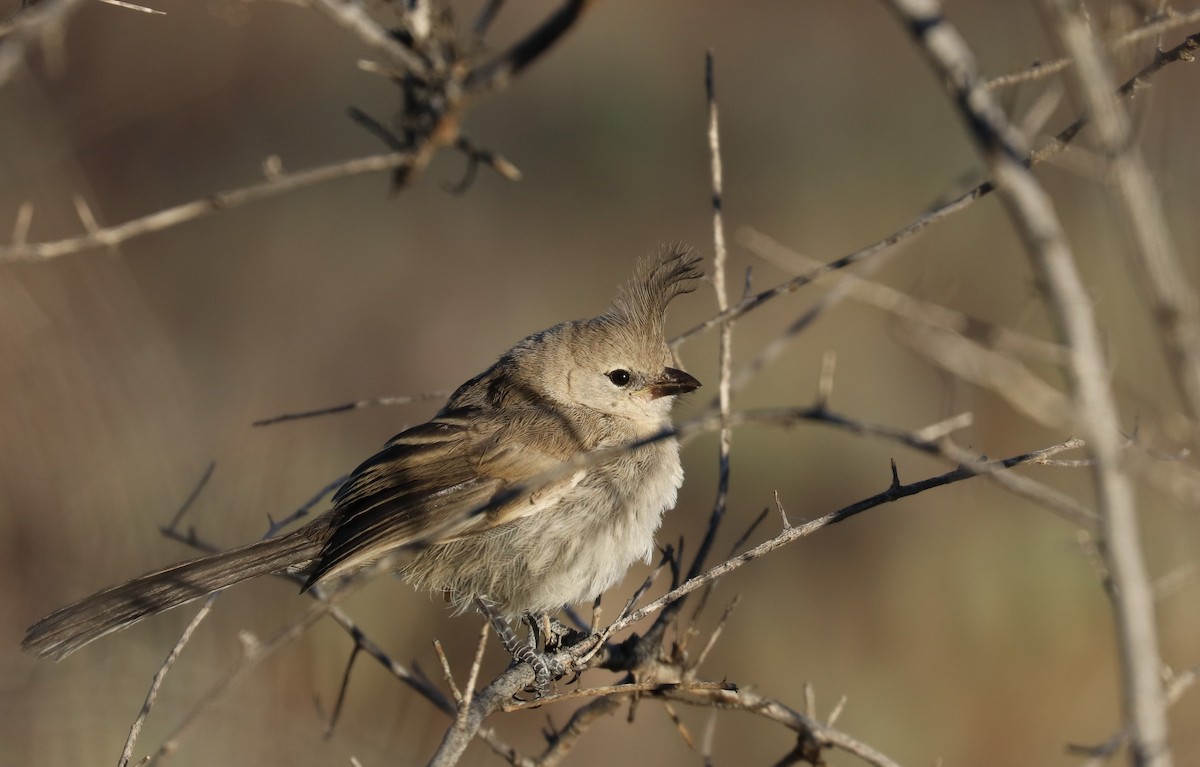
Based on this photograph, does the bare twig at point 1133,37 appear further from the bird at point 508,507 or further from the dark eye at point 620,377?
the dark eye at point 620,377

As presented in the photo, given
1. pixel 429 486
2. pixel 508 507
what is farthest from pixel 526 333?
pixel 508 507

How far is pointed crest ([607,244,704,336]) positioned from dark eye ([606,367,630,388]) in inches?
8.1

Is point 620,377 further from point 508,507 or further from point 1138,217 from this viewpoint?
point 1138,217

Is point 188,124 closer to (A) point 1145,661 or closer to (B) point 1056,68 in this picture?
(B) point 1056,68

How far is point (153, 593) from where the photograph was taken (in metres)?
3.61

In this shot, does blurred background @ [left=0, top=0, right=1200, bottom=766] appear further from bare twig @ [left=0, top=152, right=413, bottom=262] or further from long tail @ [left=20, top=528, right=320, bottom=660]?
bare twig @ [left=0, top=152, right=413, bottom=262]

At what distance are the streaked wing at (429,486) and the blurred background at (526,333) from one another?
0.90 metres

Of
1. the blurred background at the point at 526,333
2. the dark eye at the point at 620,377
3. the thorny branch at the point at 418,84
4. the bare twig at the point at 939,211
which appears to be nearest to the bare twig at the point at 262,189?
the thorny branch at the point at 418,84

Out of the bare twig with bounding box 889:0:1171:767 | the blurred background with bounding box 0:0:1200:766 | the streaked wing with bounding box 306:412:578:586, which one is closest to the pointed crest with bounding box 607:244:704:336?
the streaked wing with bounding box 306:412:578:586

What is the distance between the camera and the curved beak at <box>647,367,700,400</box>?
436 centimetres

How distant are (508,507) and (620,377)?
3.05ft

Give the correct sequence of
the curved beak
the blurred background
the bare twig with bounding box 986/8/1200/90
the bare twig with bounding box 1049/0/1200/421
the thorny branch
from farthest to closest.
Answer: the blurred background, the curved beak, the bare twig with bounding box 986/8/1200/90, the thorny branch, the bare twig with bounding box 1049/0/1200/421

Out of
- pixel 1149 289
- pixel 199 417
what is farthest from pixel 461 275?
pixel 1149 289

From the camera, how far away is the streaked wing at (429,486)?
12.1ft
